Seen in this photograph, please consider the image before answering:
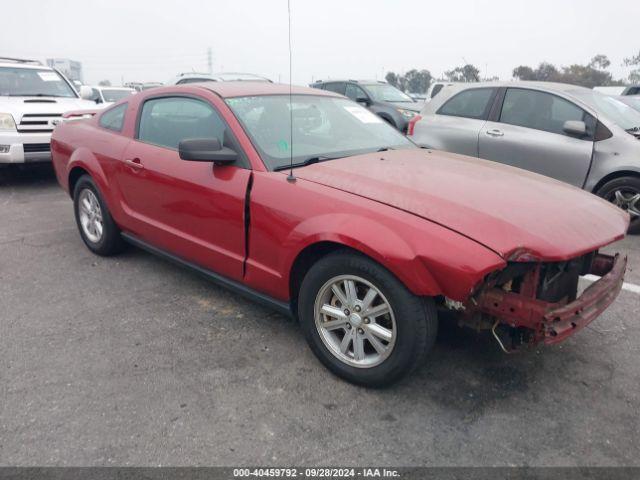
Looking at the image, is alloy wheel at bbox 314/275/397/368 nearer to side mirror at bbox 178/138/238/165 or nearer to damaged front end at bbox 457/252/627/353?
damaged front end at bbox 457/252/627/353

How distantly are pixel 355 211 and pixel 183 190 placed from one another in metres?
1.37

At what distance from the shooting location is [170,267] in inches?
171

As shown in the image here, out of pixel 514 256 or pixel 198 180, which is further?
pixel 198 180

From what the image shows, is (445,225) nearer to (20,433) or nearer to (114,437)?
(114,437)

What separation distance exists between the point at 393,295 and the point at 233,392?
3.26 feet

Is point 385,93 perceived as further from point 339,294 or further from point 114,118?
point 339,294

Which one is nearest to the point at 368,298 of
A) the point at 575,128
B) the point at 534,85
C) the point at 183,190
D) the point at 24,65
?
the point at 183,190

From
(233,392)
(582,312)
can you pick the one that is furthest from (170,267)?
(582,312)

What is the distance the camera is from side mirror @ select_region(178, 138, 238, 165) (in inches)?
116

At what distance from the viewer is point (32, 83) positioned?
8047 millimetres

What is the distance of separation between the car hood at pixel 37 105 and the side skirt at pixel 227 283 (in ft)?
13.6

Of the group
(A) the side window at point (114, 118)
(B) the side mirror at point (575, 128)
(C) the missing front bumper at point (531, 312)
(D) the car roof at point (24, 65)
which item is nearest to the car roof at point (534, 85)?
(B) the side mirror at point (575, 128)

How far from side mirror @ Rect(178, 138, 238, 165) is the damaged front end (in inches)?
Answer: 64.0

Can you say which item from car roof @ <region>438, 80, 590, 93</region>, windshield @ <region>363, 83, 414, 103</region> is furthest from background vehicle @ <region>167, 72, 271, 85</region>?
car roof @ <region>438, 80, 590, 93</region>
